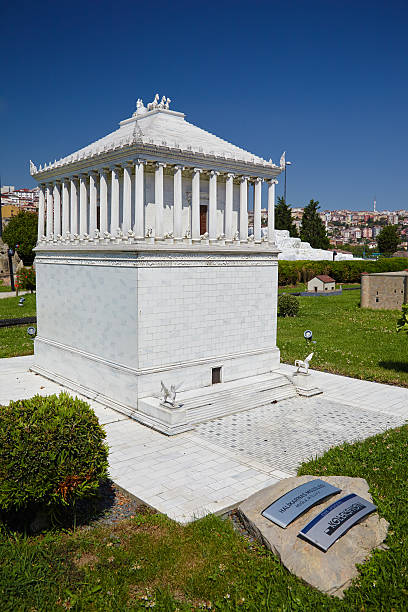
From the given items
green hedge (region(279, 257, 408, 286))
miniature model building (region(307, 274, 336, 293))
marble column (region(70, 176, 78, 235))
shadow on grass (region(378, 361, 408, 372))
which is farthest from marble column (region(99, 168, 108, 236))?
green hedge (region(279, 257, 408, 286))

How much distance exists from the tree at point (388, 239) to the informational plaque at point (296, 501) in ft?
347

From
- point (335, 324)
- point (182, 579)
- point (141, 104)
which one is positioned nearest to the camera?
point (182, 579)

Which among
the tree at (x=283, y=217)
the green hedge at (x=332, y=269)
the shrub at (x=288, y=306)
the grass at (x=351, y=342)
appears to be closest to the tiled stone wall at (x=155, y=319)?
the grass at (x=351, y=342)

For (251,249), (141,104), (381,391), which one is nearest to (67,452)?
(251,249)

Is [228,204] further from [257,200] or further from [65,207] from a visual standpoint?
[65,207]

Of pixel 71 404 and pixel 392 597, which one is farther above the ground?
pixel 71 404

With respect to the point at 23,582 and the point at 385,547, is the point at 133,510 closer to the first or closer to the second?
the point at 23,582

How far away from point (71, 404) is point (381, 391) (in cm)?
1400

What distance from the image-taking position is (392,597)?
8.05 meters

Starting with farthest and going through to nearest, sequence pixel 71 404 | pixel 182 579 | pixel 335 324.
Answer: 1. pixel 335 324
2. pixel 71 404
3. pixel 182 579

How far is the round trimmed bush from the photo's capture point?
30.1 feet

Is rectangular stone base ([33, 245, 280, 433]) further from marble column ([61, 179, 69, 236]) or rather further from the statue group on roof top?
the statue group on roof top

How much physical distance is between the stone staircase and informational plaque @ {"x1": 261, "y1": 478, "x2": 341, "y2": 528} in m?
6.60

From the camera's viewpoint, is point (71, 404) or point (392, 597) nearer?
point (392, 597)
